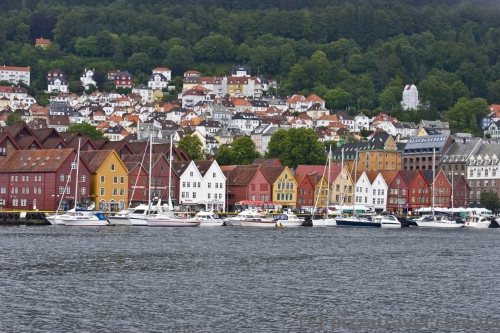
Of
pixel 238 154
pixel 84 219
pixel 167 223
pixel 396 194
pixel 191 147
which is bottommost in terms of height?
pixel 167 223

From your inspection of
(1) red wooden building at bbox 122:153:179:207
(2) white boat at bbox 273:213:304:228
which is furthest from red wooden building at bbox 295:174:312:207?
(2) white boat at bbox 273:213:304:228

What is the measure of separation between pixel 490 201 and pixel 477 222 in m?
24.1

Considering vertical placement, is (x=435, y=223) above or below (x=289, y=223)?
above

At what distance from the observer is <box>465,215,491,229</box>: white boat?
111 m

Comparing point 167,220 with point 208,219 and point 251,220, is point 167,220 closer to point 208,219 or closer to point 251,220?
point 208,219

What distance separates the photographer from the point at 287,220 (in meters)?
103

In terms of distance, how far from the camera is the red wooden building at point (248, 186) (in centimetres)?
11894

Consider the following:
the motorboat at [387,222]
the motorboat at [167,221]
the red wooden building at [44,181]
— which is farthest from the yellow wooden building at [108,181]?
the motorboat at [387,222]

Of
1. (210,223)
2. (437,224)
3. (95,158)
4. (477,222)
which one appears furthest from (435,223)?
(95,158)

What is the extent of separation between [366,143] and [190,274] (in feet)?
390

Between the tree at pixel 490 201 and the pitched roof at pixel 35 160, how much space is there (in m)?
57.7

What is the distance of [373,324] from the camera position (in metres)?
40.2

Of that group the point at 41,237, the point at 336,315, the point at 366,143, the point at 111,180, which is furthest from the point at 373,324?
the point at 366,143

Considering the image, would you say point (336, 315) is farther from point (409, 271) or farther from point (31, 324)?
point (409, 271)
